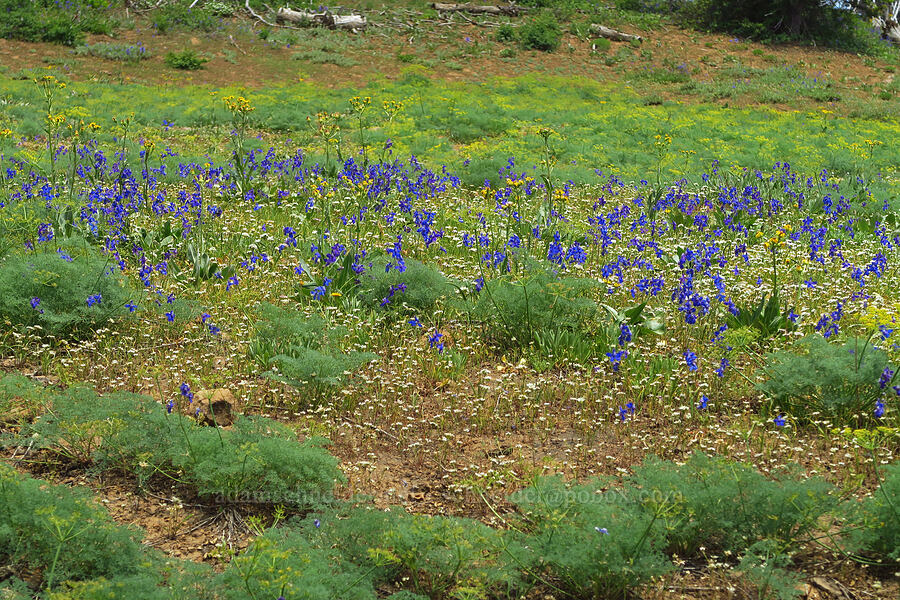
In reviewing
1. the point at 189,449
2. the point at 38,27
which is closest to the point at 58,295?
the point at 189,449

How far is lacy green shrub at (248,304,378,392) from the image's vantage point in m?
5.06

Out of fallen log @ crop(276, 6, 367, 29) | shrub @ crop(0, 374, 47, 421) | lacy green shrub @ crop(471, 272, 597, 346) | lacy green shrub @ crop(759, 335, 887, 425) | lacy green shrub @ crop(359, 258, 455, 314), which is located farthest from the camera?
fallen log @ crop(276, 6, 367, 29)

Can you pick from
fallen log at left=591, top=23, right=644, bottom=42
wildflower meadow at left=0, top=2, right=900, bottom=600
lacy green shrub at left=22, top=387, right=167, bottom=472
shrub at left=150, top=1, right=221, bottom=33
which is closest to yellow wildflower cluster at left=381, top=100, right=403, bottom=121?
wildflower meadow at left=0, top=2, right=900, bottom=600

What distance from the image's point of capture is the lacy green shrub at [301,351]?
5059mm

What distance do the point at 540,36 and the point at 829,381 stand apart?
26.3 m

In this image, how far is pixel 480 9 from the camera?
104 feet

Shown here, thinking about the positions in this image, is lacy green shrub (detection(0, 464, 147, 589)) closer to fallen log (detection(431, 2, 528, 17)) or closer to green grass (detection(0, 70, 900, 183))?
green grass (detection(0, 70, 900, 183))

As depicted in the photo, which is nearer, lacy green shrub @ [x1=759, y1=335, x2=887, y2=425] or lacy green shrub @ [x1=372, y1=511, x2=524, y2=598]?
lacy green shrub @ [x1=372, y1=511, x2=524, y2=598]

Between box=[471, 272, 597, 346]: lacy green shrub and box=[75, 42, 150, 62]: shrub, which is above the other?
box=[75, 42, 150, 62]: shrub

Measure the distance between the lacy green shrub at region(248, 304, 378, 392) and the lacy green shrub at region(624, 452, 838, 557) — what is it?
210 cm

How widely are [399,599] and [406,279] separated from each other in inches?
142

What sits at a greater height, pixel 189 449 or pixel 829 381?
pixel 829 381

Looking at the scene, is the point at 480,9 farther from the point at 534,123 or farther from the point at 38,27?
the point at 38,27

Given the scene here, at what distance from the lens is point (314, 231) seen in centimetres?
866
